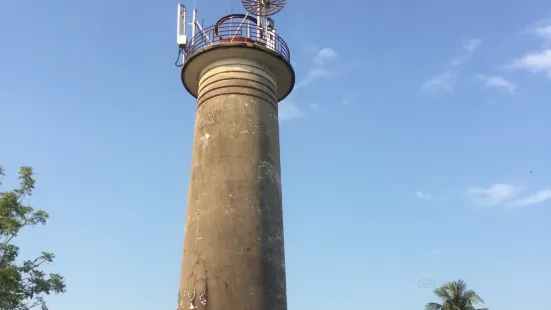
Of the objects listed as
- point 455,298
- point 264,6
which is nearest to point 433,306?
point 455,298

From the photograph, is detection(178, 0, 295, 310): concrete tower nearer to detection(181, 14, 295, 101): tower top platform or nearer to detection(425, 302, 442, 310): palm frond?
detection(181, 14, 295, 101): tower top platform

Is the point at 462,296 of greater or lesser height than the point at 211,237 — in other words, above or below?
above

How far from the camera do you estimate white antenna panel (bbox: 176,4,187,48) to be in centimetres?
1886

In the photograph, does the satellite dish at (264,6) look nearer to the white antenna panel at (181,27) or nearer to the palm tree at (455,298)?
the white antenna panel at (181,27)

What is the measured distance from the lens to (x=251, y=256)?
569 inches

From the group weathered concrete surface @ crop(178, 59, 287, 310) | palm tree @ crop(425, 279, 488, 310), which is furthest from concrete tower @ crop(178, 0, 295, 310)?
palm tree @ crop(425, 279, 488, 310)

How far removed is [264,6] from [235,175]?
7.79m

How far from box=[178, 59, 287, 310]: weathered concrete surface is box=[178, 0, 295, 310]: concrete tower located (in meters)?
0.03

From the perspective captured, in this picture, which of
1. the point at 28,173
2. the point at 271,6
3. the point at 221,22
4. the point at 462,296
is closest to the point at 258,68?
the point at 221,22

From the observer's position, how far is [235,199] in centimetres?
1508

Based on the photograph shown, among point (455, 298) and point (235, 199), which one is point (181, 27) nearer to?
point (235, 199)

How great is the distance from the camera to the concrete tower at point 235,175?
1423 centimetres

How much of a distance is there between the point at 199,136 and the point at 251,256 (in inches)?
178

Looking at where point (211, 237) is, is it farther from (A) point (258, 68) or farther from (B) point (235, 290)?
(A) point (258, 68)
